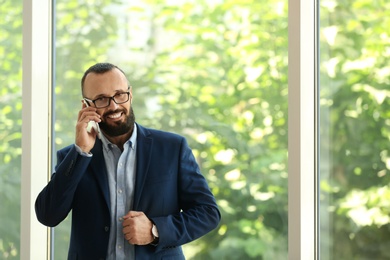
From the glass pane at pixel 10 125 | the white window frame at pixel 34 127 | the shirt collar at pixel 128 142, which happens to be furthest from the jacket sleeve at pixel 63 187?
the glass pane at pixel 10 125

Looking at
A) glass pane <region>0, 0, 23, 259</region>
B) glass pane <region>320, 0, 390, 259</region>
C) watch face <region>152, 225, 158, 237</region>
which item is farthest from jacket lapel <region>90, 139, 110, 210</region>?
glass pane <region>0, 0, 23, 259</region>

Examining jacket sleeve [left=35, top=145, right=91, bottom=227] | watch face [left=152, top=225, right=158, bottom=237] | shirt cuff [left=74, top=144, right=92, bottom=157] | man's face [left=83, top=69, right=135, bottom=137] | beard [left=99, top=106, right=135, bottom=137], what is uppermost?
man's face [left=83, top=69, right=135, bottom=137]

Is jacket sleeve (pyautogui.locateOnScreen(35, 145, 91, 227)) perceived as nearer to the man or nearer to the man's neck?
the man

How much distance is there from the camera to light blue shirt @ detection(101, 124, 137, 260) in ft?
9.25

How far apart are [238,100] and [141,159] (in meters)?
0.69

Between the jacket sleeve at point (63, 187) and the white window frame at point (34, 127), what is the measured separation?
0.96 meters

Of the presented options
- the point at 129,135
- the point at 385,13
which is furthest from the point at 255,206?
the point at 385,13

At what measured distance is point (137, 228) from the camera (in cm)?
270

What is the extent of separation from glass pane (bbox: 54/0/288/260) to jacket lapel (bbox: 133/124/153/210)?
592 mm

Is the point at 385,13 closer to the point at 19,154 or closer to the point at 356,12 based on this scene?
the point at 356,12

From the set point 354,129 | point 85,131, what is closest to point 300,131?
point 354,129

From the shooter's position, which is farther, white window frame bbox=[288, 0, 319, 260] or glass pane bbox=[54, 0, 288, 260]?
glass pane bbox=[54, 0, 288, 260]

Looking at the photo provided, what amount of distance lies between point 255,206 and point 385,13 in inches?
38.8

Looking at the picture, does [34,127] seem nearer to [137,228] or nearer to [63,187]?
[63,187]
